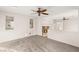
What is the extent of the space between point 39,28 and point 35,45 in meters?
0.29

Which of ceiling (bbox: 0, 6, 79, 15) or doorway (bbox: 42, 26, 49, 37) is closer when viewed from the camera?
ceiling (bbox: 0, 6, 79, 15)

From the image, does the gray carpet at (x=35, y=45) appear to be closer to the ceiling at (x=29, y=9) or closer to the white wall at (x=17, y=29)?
the white wall at (x=17, y=29)

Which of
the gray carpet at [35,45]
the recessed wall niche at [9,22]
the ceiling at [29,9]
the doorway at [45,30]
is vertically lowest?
the gray carpet at [35,45]

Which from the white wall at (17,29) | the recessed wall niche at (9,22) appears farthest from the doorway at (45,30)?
the recessed wall niche at (9,22)

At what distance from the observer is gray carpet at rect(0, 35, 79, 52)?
5.28ft

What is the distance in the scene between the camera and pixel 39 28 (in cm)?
171

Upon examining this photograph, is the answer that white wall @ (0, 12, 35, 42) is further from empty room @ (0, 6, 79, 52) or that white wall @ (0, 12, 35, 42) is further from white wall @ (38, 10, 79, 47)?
white wall @ (38, 10, 79, 47)

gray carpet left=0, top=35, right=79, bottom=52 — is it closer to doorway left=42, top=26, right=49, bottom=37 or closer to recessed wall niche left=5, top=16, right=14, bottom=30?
doorway left=42, top=26, right=49, bottom=37

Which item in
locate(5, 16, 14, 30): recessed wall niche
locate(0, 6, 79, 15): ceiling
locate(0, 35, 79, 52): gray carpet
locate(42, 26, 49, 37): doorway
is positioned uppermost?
locate(0, 6, 79, 15): ceiling

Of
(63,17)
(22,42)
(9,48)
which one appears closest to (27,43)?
(22,42)

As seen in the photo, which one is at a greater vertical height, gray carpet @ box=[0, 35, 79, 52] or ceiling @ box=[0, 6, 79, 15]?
ceiling @ box=[0, 6, 79, 15]

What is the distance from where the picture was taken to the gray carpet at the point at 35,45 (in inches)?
63.4

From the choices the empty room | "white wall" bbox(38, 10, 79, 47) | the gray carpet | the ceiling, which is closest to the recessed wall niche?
the empty room

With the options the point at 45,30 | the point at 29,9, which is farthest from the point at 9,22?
the point at 45,30
